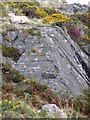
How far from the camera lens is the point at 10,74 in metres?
8.34

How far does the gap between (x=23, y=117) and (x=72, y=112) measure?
118cm

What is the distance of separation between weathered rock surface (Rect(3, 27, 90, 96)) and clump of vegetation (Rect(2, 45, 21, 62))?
244mm

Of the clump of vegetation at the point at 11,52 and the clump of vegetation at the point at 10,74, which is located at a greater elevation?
the clump of vegetation at the point at 10,74

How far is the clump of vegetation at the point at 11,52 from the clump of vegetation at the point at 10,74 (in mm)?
1044

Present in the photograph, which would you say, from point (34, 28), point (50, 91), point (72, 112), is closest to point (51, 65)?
point (50, 91)

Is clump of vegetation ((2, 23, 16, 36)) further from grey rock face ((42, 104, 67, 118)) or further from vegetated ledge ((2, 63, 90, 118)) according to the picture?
grey rock face ((42, 104, 67, 118))

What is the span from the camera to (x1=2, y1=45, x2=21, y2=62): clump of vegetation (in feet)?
32.2

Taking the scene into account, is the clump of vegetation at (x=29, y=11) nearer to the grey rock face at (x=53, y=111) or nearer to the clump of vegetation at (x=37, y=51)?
the clump of vegetation at (x=37, y=51)

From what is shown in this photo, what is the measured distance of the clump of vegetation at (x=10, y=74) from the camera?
8141mm

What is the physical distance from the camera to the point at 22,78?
8.37 metres

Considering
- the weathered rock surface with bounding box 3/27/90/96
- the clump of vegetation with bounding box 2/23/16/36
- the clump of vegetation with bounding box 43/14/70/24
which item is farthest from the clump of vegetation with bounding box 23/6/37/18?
the clump of vegetation with bounding box 2/23/16/36

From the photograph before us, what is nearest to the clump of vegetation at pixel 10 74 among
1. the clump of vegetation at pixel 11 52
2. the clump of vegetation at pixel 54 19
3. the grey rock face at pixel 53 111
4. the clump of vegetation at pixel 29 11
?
the clump of vegetation at pixel 11 52

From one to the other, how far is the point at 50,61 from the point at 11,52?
171 centimetres

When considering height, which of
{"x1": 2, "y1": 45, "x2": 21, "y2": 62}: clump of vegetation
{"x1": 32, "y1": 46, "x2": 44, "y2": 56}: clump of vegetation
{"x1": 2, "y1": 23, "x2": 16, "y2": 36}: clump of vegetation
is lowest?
{"x1": 2, "y1": 45, "x2": 21, "y2": 62}: clump of vegetation
